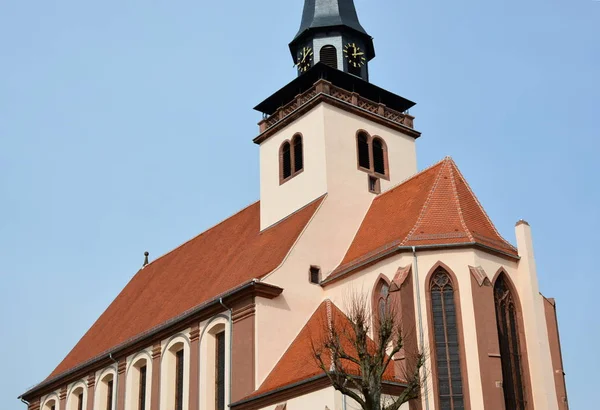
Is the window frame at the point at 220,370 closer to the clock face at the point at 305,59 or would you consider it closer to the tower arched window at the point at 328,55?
the clock face at the point at 305,59

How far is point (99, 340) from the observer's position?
134ft

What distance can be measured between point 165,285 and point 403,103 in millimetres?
12723

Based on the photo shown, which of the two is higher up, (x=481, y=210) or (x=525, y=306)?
(x=481, y=210)

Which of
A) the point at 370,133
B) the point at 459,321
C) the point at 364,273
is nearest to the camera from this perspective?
the point at 459,321

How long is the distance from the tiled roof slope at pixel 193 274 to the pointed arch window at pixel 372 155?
2.86 meters

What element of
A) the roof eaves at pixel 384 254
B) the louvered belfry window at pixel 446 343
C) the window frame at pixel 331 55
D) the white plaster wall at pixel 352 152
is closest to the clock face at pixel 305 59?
the window frame at pixel 331 55

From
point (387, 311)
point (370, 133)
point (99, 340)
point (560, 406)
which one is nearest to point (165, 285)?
point (99, 340)

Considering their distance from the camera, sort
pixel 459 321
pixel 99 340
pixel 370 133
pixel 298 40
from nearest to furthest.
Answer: pixel 459 321 < pixel 370 133 < pixel 298 40 < pixel 99 340

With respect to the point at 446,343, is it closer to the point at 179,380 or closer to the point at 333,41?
the point at 179,380

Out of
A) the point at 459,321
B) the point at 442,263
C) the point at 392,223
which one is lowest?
the point at 459,321

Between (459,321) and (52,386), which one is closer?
(459,321)

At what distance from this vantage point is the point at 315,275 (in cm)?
3148

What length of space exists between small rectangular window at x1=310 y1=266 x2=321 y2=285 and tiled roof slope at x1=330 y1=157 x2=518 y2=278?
573 millimetres

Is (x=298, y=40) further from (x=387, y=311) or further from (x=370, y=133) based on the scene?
(x=387, y=311)
